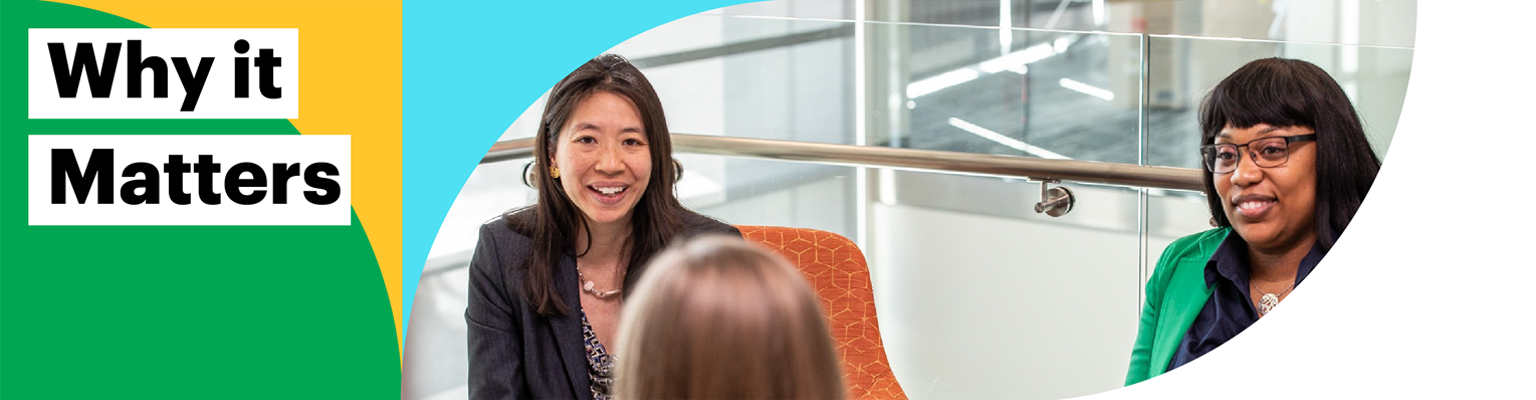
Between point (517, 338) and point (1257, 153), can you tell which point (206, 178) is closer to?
point (517, 338)

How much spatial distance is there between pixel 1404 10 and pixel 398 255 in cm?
364

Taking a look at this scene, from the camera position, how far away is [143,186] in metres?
1.79

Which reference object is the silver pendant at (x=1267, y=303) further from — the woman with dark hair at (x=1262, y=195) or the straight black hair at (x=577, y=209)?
the straight black hair at (x=577, y=209)

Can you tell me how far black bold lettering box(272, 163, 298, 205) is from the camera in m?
1.80

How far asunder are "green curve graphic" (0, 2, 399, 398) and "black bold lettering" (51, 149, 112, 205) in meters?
0.03

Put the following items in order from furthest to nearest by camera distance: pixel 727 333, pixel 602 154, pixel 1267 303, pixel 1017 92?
pixel 1017 92
pixel 602 154
pixel 1267 303
pixel 727 333

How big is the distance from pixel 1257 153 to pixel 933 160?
0.84 m

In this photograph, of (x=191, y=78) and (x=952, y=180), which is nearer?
(x=191, y=78)

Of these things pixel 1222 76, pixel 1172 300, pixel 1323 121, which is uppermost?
pixel 1222 76

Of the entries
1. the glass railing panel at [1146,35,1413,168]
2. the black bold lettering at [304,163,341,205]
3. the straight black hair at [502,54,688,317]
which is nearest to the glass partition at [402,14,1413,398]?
the glass railing panel at [1146,35,1413,168]

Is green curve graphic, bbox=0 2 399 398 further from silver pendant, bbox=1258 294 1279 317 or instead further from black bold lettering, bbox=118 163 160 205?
silver pendant, bbox=1258 294 1279 317

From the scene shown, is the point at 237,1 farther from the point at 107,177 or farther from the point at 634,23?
the point at 634,23

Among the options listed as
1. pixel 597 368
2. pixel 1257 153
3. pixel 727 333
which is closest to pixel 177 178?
pixel 597 368

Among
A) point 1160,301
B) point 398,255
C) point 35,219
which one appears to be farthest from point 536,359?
point 1160,301
